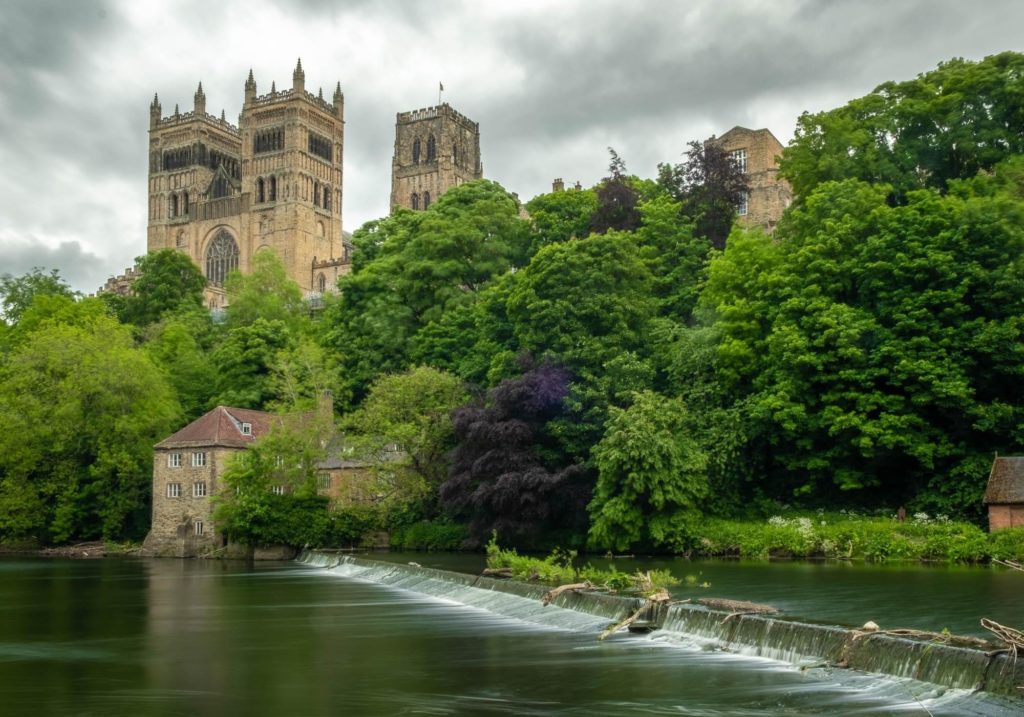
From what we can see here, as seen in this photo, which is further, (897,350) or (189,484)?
(189,484)

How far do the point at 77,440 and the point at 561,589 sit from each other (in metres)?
45.5

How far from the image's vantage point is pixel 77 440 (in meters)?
63.6

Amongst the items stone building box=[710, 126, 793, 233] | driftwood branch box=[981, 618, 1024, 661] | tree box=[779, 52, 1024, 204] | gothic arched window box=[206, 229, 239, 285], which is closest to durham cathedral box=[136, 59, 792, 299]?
gothic arched window box=[206, 229, 239, 285]

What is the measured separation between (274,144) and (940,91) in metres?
113

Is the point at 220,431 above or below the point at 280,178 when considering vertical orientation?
below

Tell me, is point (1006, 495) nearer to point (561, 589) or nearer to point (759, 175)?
point (561, 589)

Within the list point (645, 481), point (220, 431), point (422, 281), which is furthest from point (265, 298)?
point (645, 481)

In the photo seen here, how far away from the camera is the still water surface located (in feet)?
52.2

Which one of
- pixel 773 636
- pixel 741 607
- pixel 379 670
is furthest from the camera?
pixel 741 607

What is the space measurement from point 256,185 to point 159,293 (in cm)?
6044

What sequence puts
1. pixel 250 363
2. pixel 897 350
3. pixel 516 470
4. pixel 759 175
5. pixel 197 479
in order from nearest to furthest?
pixel 897 350 < pixel 516 470 < pixel 197 479 < pixel 759 175 < pixel 250 363

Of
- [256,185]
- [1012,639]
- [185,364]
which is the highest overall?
[256,185]

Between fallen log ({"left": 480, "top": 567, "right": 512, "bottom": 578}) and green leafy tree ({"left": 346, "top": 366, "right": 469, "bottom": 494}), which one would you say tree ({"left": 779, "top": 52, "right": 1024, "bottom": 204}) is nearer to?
green leafy tree ({"left": 346, "top": 366, "right": 469, "bottom": 494})

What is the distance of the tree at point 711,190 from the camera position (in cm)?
6088
